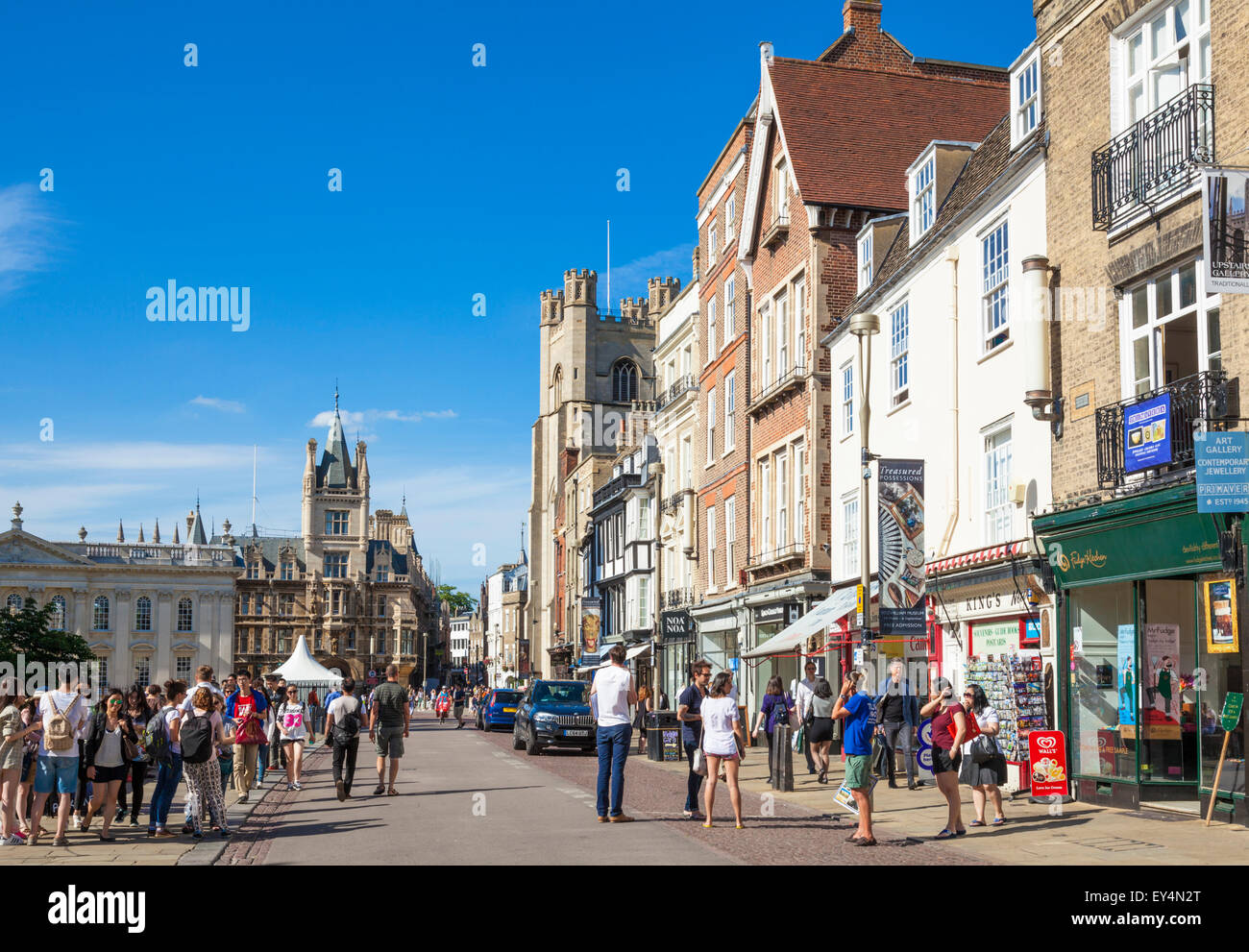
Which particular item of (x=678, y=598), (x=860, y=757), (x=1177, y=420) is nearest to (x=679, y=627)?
(x=678, y=598)

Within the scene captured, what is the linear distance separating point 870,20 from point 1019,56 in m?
15.4

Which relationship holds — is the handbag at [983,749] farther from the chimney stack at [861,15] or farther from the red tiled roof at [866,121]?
the chimney stack at [861,15]

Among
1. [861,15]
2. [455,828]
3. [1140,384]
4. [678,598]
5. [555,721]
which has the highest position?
[861,15]

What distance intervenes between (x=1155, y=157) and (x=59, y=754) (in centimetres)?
1359

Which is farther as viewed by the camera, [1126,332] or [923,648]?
[923,648]

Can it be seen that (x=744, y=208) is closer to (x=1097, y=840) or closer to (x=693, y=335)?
(x=693, y=335)

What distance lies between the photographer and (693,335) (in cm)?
4766

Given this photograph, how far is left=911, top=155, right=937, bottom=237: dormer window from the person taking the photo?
24470 millimetres

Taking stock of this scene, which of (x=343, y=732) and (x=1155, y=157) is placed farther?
(x=343, y=732)

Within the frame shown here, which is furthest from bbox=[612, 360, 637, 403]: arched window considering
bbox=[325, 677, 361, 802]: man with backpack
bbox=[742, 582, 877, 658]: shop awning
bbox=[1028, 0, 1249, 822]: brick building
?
bbox=[1028, 0, 1249, 822]: brick building

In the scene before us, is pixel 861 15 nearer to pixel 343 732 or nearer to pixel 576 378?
pixel 343 732

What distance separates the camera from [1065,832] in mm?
13867

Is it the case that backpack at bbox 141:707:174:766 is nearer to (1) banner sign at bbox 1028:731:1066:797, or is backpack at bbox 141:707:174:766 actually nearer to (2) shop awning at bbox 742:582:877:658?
(1) banner sign at bbox 1028:731:1066:797
